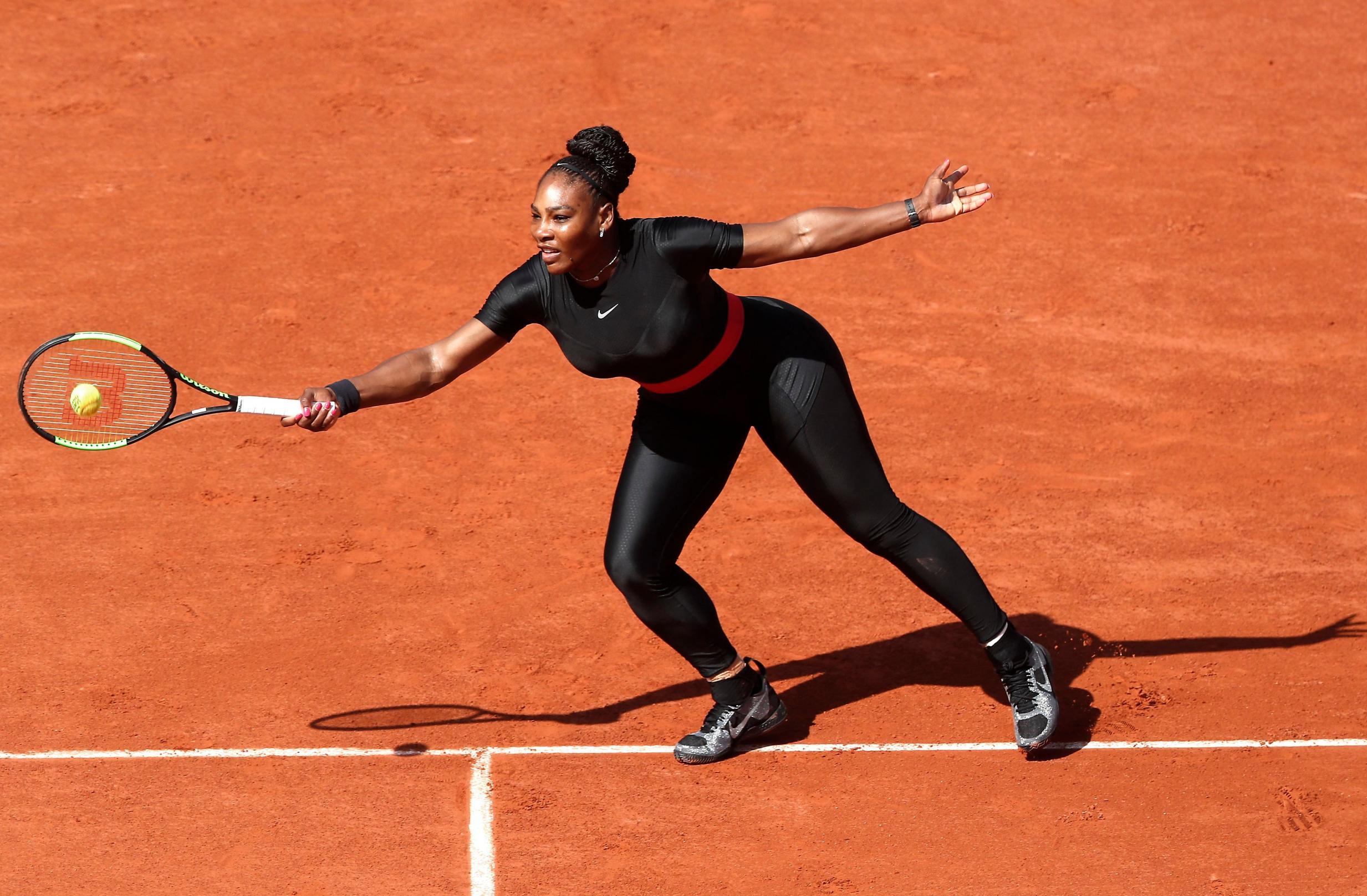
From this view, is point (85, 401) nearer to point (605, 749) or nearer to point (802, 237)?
point (605, 749)

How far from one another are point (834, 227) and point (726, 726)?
2.16m

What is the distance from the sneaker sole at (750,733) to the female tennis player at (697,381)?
0.06ft

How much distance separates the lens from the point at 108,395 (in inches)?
283

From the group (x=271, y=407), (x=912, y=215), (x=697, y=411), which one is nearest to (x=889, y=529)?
(x=697, y=411)

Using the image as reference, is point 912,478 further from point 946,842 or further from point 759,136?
point 759,136

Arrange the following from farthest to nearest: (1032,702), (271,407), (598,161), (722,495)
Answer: (722,495)
(1032,702)
(271,407)
(598,161)

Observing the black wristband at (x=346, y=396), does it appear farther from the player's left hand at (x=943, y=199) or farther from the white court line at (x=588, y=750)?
the player's left hand at (x=943, y=199)

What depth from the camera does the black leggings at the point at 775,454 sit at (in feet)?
19.7

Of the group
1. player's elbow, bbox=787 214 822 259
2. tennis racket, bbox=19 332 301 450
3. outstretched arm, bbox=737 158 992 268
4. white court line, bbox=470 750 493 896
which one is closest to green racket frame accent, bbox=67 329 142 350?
tennis racket, bbox=19 332 301 450

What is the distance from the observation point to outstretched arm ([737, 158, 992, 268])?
565 cm

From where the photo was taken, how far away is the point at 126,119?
1177 centimetres

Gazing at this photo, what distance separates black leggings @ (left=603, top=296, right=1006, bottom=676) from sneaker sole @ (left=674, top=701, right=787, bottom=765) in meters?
0.60

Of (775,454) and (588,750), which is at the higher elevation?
(775,454)

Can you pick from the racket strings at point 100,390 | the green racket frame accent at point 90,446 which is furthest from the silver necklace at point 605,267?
the green racket frame accent at point 90,446
